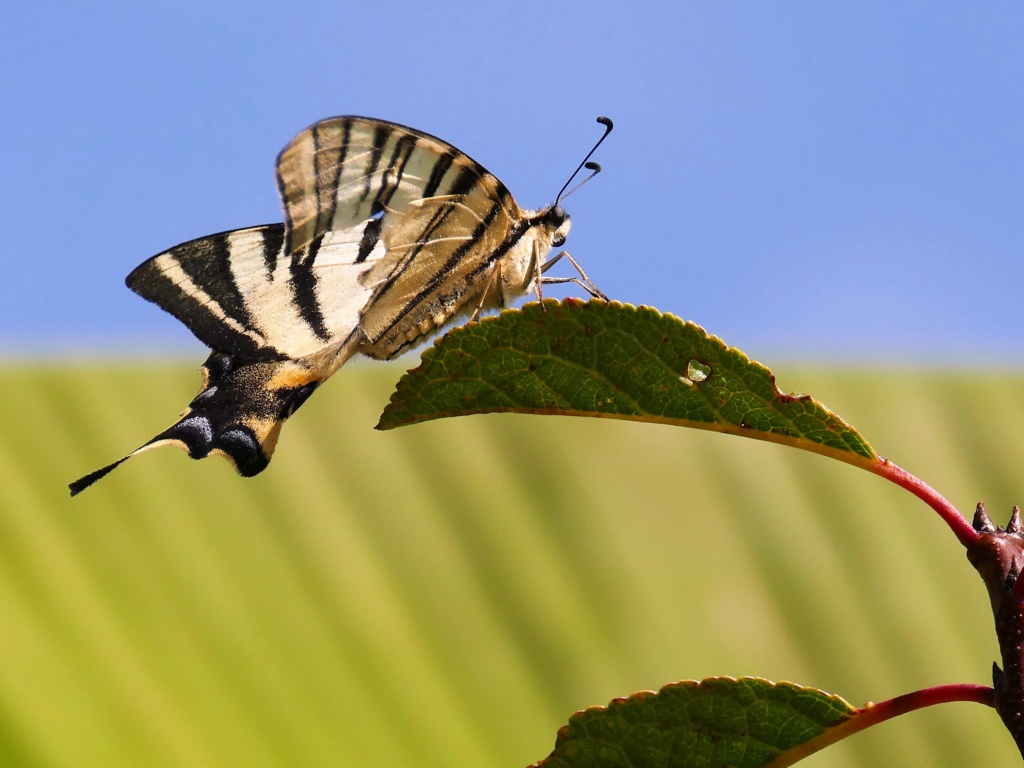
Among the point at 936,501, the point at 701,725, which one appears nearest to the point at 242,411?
the point at 701,725

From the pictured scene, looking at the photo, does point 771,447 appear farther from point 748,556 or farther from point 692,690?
point 692,690

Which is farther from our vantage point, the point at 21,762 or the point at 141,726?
the point at 141,726

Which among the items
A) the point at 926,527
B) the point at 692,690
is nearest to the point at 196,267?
the point at 692,690

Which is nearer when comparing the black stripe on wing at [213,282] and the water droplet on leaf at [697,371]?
the water droplet on leaf at [697,371]

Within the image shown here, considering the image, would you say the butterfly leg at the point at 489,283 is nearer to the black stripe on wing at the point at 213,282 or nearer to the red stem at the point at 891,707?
the black stripe on wing at the point at 213,282

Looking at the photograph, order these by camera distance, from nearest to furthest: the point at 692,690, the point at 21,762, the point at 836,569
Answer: the point at 692,690
the point at 21,762
the point at 836,569

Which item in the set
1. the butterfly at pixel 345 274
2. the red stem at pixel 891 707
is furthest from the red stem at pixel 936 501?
the butterfly at pixel 345 274
